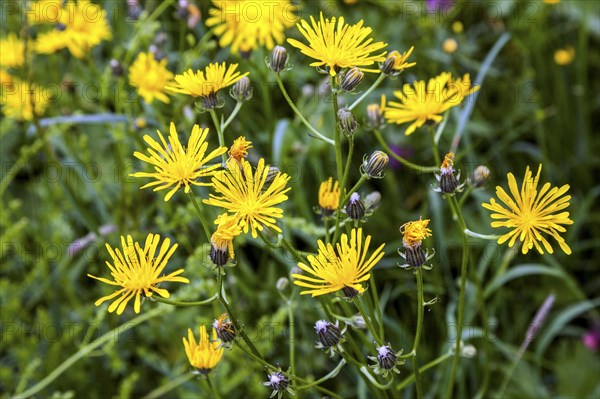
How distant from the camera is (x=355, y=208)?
106cm

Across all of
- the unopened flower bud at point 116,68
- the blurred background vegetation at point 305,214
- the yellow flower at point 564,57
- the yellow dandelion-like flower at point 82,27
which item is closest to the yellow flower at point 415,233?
the blurred background vegetation at point 305,214

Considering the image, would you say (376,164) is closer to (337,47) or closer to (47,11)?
(337,47)

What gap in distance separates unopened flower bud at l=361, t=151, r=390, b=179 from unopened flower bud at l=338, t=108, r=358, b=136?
→ 0.05 m

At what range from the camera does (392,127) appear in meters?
2.29

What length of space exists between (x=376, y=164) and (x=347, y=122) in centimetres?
7

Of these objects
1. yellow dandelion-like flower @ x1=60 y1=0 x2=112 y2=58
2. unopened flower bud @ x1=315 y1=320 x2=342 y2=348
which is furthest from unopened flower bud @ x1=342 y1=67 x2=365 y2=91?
yellow dandelion-like flower @ x1=60 y1=0 x2=112 y2=58

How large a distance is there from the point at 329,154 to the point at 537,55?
75 centimetres

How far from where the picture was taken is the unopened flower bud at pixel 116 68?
171 centimetres

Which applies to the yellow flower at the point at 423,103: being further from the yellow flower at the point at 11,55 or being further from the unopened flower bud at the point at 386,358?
the yellow flower at the point at 11,55

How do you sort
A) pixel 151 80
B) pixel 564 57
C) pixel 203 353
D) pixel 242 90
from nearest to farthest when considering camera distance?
1. pixel 203 353
2. pixel 242 90
3. pixel 151 80
4. pixel 564 57

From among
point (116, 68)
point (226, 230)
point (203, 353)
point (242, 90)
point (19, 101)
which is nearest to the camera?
point (226, 230)

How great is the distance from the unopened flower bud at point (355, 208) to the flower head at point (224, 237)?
17cm

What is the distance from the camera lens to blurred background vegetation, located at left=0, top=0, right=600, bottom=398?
1.74 m

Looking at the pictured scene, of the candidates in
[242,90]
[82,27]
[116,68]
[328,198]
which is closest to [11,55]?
[82,27]
